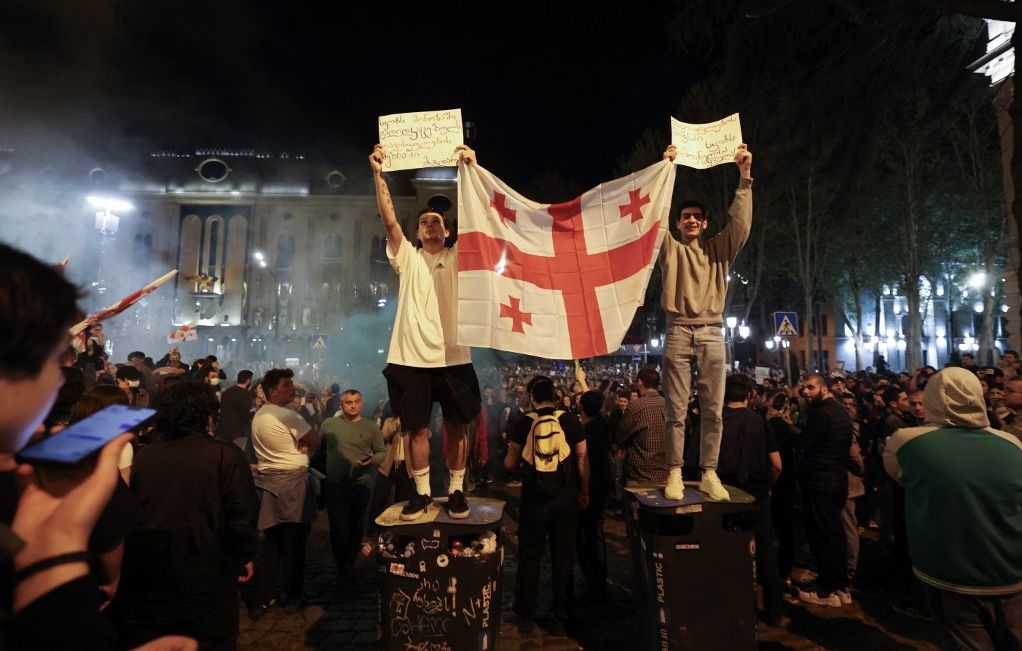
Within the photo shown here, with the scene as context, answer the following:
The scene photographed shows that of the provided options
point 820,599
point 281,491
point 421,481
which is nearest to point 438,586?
point 421,481

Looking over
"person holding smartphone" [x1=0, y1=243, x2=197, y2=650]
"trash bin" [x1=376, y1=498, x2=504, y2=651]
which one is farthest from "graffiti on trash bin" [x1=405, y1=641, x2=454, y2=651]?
"person holding smartphone" [x1=0, y1=243, x2=197, y2=650]

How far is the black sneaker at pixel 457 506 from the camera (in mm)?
3646

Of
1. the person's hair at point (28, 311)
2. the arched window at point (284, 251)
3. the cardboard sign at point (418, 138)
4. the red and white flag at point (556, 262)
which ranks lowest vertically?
the person's hair at point (28, 311)

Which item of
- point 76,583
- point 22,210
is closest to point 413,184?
point 22,210

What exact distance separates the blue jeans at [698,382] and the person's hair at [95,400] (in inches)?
145

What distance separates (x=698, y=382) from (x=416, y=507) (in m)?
2.33

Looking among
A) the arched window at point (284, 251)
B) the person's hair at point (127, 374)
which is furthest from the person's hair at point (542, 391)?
the arched window at point (284, 251)

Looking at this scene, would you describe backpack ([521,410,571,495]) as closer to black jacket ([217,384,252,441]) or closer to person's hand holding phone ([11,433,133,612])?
person's hand holding phone ([11,433,133,612])

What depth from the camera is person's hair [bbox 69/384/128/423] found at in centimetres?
317

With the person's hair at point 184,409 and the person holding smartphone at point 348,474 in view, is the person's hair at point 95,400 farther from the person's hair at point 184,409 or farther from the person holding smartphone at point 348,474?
the person holding smartphone at point 348,474

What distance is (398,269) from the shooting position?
4.15m

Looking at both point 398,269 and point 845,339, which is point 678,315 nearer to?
point 398,269

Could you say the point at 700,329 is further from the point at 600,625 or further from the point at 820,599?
the point at 820,599

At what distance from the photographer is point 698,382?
4195 millimetres
